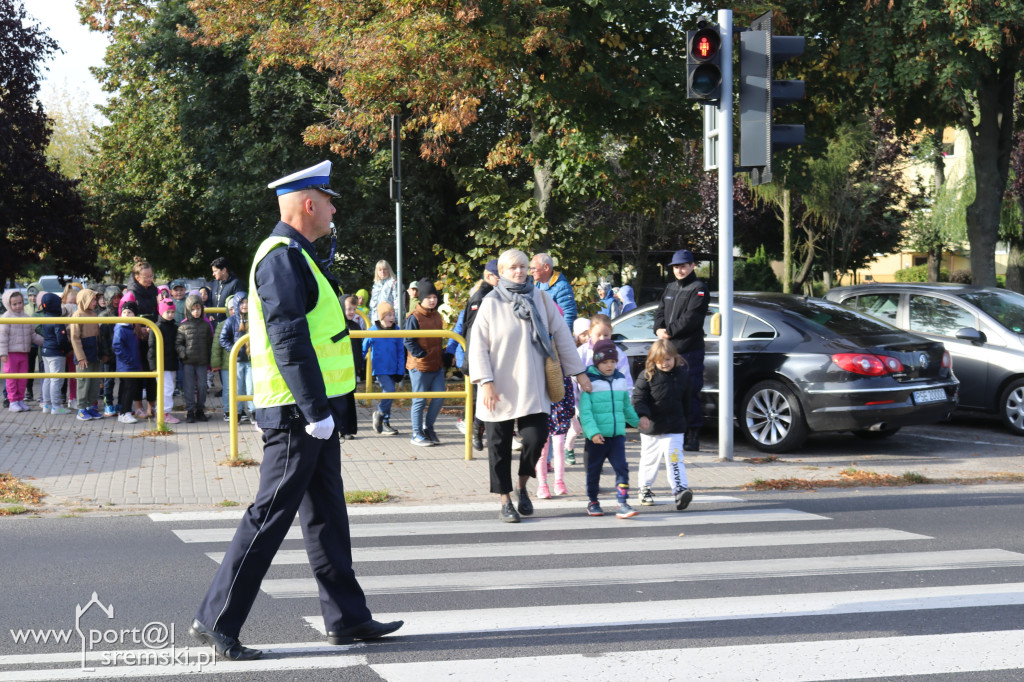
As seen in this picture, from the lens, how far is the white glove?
15.1ft

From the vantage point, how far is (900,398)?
10.9 m

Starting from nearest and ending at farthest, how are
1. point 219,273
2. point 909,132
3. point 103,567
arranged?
point 103,567, point 219,273, point 909,132

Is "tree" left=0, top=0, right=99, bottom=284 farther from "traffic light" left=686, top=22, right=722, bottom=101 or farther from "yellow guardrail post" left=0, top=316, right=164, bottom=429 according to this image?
"traffic light" left=686, top=22, right=722, bottom=101

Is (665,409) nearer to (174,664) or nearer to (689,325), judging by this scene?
(689,325)

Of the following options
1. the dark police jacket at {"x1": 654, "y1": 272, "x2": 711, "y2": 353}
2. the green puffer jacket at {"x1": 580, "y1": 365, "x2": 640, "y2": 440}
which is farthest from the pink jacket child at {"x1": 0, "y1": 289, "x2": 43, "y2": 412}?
the green puffer jacket at {"x1": 580, "y1": 365, "x2": 640, "y2": 440}

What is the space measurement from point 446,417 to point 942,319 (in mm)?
6067

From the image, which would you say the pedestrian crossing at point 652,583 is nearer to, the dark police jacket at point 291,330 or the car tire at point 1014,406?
the dark police jacket at point 291,330

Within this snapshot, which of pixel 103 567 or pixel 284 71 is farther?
pixel 284 71

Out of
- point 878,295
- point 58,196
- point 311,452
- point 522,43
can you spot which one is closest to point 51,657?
point 311,452

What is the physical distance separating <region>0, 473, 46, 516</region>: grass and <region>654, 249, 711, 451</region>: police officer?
5673mm

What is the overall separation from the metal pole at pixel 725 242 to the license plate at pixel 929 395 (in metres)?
1.94

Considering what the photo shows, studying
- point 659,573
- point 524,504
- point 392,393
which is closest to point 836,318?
point 392,393

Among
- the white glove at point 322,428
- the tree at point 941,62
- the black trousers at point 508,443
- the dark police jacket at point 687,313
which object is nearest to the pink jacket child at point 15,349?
the dark police jacket at point 687,313

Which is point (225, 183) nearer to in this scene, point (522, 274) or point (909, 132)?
point (909, 132)
